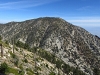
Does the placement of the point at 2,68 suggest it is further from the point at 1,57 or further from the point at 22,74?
the point at 1,57

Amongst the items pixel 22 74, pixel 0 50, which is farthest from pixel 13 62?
pixel 22 74

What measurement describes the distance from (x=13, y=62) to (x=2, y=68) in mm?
17390

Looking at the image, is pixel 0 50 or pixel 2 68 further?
pixel 0 50

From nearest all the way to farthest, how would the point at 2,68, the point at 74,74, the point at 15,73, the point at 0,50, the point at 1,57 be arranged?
1. the point at 2,68
2. the point at 15,73
3. the point at 1,57
4. the point at 0,50
5. the point at 74,74

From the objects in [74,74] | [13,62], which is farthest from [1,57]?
[74,74]

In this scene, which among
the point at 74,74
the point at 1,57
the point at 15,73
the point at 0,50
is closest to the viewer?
the point at 15,73

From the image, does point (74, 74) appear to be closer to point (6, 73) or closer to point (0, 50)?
point (0, 50)

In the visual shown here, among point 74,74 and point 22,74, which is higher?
point 22,74

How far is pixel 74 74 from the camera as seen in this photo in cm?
18150

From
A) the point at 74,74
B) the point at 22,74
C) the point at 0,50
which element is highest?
the point at 0,50

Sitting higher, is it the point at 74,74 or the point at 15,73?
the point at 15,73

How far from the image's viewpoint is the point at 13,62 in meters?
61.9

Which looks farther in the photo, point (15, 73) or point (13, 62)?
point (13, 62)

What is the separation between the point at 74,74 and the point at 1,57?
13194cm
